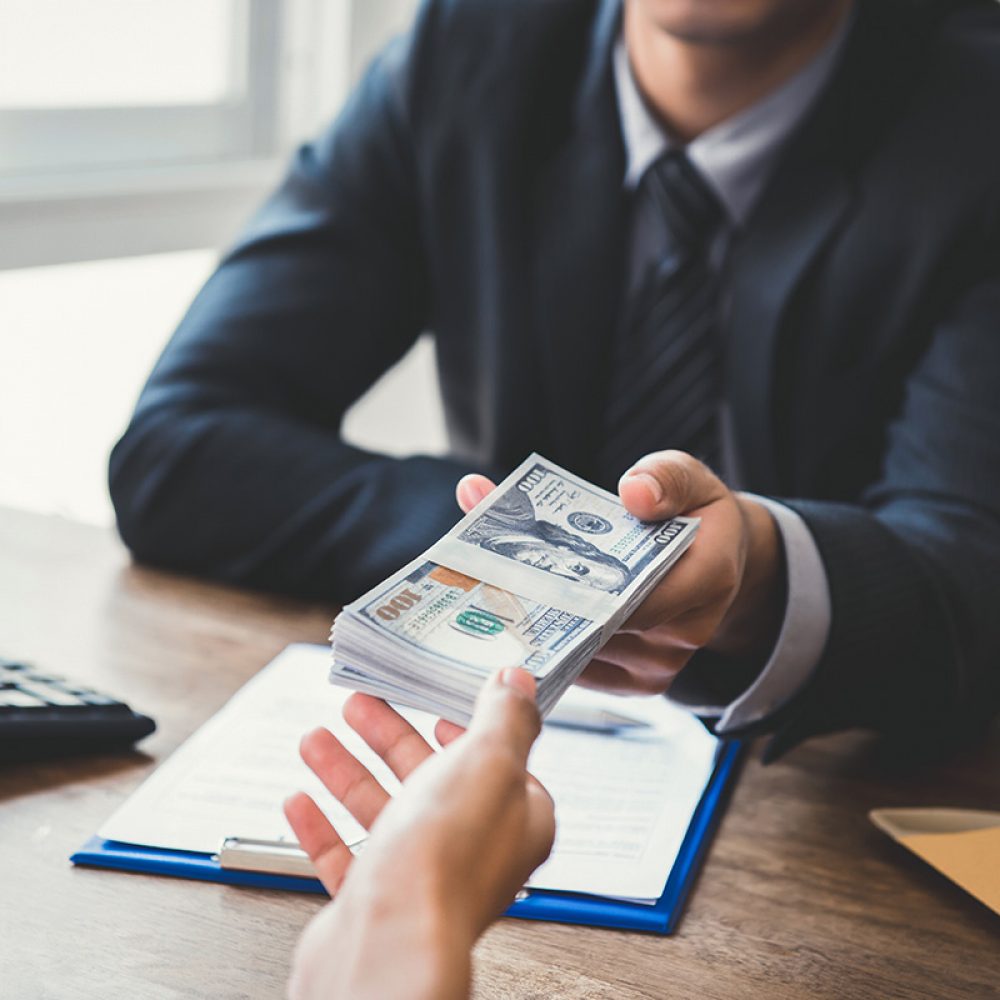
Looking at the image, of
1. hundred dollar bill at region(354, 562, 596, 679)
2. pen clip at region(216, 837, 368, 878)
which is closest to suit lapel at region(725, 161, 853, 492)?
hundred dollar bill at region(354, 562, 596, 679)

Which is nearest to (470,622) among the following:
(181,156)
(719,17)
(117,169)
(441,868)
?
(441,868)

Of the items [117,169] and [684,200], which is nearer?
[684,200]

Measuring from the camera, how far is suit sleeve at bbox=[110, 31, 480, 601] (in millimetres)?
1251

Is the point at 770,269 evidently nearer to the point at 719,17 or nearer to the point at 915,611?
the point at 719,17

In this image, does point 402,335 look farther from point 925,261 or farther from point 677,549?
point 677,549

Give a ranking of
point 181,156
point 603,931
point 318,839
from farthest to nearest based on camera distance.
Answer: point 181,156
point 603,931
point 318,839

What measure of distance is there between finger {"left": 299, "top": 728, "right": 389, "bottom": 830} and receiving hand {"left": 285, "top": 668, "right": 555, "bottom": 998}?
11 cm

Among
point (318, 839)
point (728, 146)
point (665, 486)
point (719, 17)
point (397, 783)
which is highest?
point (719, 17)

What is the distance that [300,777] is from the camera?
2.90ft

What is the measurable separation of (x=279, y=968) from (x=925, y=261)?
3.32 feet

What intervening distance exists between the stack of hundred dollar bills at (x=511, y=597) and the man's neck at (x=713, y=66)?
763 millimetres

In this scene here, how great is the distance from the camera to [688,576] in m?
0.84

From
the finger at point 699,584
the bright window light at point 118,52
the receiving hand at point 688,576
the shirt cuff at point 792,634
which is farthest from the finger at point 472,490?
the bright window light at point 118,52

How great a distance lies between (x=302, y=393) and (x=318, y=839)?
920 millimetres
